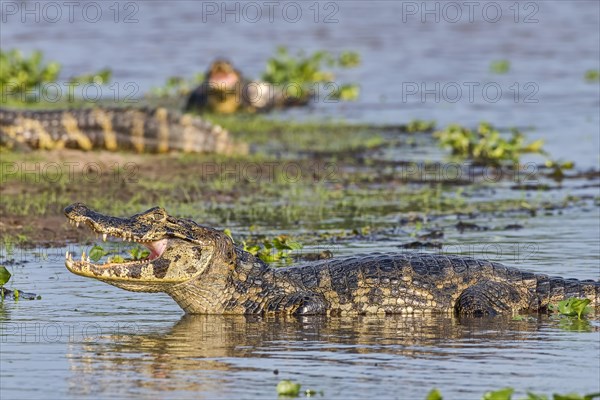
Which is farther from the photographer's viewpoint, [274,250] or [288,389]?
[274,250]

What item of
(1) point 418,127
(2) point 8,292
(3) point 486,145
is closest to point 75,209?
(2) point 8,292

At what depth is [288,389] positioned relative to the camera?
19.5ft

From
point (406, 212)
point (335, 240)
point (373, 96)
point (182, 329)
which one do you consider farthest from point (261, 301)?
point (373, 96)

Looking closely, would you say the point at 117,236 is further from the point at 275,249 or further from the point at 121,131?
the point at 121,131

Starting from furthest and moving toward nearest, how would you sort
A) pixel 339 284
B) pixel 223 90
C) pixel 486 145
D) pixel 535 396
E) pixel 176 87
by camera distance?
pixel 176 87, pixel 223 90, pixel 486 145, pixel 339 284, pixel 535 396

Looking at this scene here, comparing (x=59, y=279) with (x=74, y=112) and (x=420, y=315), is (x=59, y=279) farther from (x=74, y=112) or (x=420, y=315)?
(x=74, y=112)

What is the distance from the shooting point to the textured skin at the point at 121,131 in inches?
618

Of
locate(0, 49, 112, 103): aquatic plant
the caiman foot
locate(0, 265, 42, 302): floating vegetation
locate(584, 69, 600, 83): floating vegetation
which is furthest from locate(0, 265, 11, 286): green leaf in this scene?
locate(584, 69, 600, 83): floating vegetation

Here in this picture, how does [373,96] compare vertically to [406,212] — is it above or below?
above

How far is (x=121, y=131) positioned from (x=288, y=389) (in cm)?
1042

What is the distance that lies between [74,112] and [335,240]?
6.23m

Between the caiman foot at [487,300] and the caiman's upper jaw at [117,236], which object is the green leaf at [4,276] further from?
the caiman foot at [487,300]

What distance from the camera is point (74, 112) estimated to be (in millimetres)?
16016

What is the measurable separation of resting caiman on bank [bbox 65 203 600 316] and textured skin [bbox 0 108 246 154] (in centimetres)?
763
